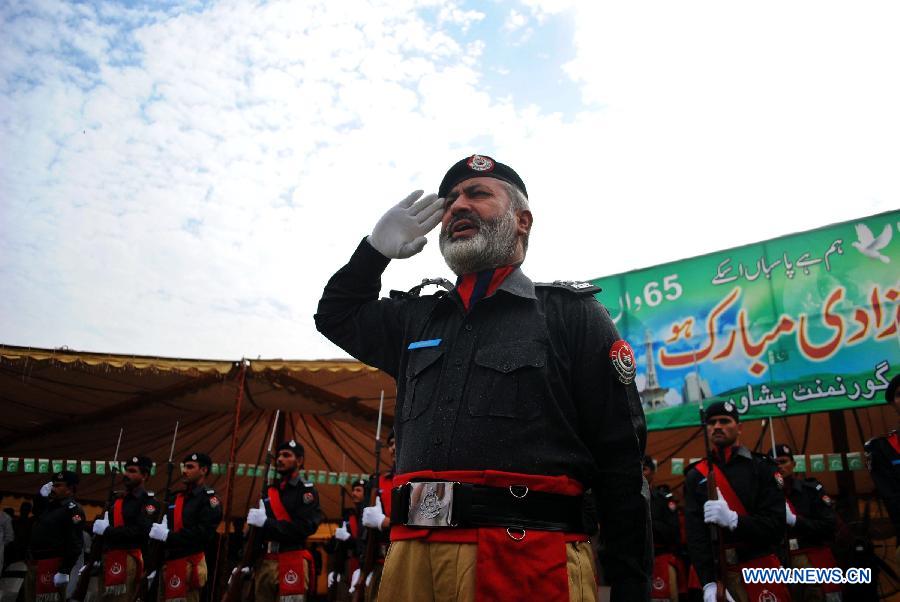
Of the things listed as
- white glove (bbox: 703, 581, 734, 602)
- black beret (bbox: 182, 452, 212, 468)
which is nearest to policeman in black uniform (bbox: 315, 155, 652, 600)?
white glove (bbox: 703, 581, 734, 602)

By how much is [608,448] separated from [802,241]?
7.46 metres

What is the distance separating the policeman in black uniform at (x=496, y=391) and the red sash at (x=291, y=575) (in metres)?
5.42

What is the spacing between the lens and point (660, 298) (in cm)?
913

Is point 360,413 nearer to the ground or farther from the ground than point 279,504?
farther from the ground

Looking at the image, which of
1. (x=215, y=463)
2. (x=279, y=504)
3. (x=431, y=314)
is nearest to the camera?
(x=431, y=314)

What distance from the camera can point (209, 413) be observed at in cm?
1267

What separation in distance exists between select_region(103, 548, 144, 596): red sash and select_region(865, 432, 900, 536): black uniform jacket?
28.3 feet

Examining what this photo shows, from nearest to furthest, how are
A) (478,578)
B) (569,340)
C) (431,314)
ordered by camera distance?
1. (478,578)
2. (569,340)
3. (431,314)

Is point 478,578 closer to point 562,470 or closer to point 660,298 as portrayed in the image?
point 562,470

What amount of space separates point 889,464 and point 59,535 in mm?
10622

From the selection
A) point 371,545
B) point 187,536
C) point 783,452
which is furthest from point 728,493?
point 187,536

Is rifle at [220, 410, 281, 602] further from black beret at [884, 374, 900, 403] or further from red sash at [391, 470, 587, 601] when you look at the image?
black beret at [884, 374, 900, 403]

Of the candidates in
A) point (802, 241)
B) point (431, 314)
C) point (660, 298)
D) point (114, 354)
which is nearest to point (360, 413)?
point (114, 354)

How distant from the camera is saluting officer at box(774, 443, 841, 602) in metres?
6.40
